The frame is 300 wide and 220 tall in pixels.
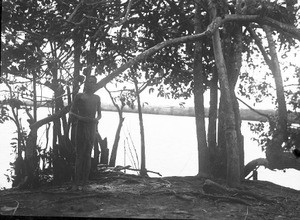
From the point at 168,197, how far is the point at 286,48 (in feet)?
17.7

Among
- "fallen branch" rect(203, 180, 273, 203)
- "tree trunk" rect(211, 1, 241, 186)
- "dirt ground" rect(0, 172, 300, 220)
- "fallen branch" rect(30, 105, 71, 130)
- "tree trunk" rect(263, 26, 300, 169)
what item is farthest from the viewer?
"tree trunk" rect(263, 26, 300, 169)

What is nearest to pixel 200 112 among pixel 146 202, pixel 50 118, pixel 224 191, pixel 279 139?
pixel 279 139

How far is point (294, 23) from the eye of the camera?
8.41 meters

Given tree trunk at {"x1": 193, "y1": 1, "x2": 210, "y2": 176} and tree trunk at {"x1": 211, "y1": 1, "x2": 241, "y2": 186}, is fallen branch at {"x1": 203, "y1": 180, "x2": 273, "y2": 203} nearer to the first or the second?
tree trunk at {"x1": 211, "y1": 1, "x2": 241, "y2": 186}

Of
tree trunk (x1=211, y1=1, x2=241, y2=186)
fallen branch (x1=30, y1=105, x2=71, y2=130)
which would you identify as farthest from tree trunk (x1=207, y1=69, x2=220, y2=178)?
fallen branch (x1=30, y1=105, x2=71, y2=130)

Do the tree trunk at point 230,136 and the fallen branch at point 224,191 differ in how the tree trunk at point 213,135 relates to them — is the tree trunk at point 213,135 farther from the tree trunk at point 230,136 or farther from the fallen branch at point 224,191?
the fallen branch at point 224,191

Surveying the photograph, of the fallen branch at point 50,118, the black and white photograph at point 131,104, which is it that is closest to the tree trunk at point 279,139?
the black and white photograph at point 131,104

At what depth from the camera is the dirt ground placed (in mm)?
5832

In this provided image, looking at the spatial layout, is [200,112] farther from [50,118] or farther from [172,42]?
[50,118]

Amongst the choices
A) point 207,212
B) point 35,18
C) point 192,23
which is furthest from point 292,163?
point 35,18

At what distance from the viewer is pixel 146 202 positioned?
662 cm

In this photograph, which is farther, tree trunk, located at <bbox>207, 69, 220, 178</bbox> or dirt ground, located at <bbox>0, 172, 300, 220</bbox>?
tree trunk, located at <bbox>207, 69, 220, 178</bbox>

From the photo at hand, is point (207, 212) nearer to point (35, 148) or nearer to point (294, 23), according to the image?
point (35, 148)

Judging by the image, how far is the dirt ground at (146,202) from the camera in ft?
19.1
